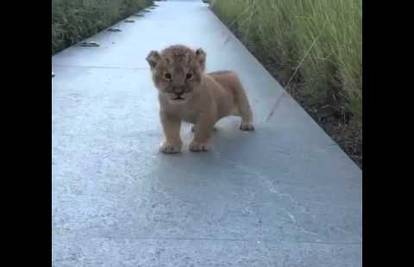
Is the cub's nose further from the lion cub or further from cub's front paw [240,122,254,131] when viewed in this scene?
cub's front paw [240,122,254,131]

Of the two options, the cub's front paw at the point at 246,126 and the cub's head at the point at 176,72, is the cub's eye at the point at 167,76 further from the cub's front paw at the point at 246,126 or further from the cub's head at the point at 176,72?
the cub's front paw at the point at 246,126

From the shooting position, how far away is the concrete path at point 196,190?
8.91 feet

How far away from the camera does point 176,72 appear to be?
4270 mm

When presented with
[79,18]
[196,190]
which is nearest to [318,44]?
[196,190]

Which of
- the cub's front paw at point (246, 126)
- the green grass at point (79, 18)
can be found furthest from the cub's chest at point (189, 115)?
the green grass at point (79, 18)

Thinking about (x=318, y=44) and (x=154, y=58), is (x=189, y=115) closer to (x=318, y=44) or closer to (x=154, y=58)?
(x=154, y=58)

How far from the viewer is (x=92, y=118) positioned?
5.04 m

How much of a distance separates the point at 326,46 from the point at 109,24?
7.53 meters

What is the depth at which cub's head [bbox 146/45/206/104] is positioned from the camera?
426 cm
